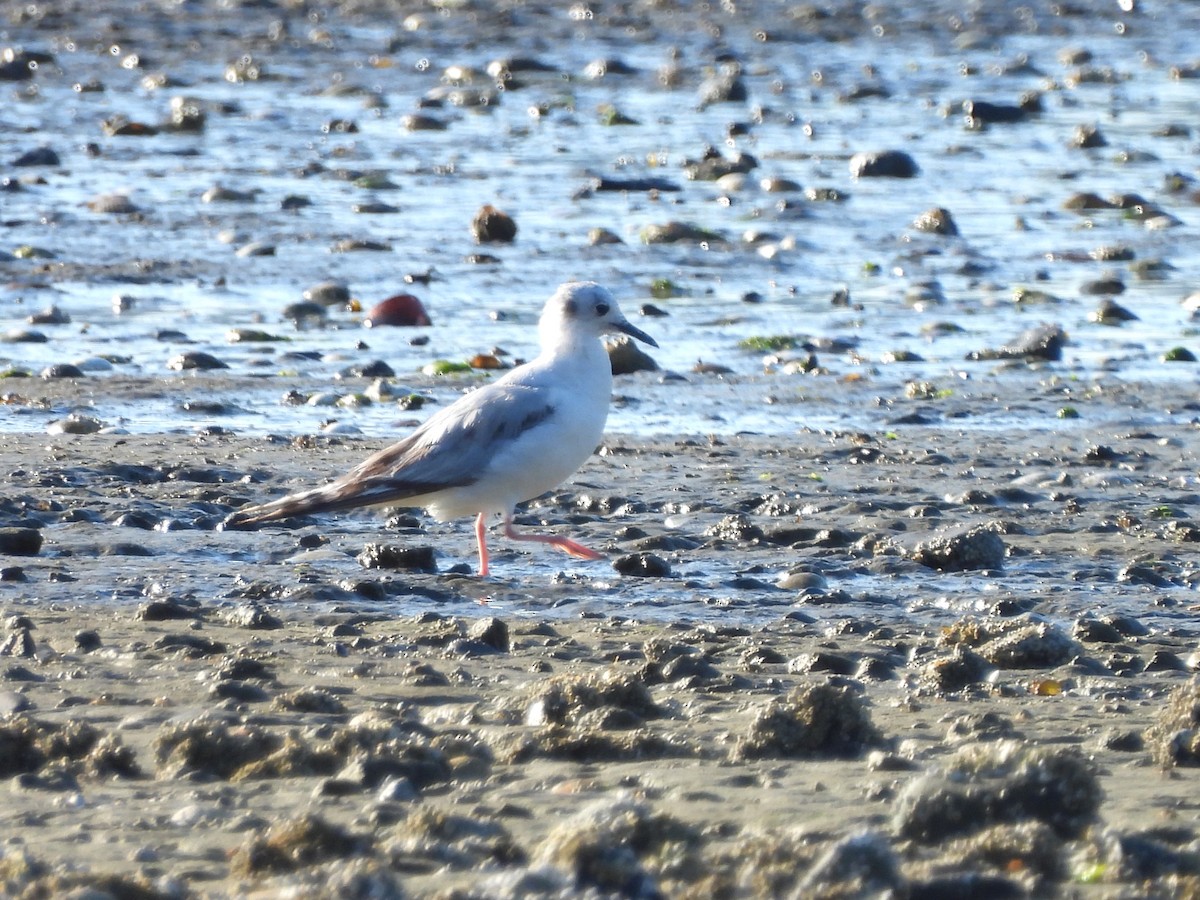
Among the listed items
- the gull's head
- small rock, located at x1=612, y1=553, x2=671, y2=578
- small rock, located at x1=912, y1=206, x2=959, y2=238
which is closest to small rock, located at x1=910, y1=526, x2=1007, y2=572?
small rock, located at x1=612, y1=553, x2=671, y2=578

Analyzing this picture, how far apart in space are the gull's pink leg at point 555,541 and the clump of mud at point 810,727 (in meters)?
2.06

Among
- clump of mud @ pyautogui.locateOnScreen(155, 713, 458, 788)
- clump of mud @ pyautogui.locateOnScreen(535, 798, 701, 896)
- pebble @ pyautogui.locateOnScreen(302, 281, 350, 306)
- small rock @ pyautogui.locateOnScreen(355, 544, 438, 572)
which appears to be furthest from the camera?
pebble @ pyautogui.locateOnScreen(302, 281, 350, 306)

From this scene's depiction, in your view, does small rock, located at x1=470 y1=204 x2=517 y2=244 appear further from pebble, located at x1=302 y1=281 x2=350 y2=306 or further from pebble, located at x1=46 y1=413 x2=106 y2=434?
pebble, located at x1=46 y1=413 x2=106 y2=434

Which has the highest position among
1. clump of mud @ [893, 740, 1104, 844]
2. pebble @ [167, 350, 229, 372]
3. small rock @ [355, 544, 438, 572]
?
pebble @ [167, 350, 229, 372]

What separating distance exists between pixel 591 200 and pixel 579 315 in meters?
7.07

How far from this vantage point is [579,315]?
6840 millimetres

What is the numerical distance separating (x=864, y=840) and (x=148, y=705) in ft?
5.82

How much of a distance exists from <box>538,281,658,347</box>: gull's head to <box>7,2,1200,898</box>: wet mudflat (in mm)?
555

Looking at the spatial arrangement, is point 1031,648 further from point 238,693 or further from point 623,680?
point 238,693

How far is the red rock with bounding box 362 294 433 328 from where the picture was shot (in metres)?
10.1

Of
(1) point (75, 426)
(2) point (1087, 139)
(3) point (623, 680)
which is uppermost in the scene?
(2) point (1087, 139)

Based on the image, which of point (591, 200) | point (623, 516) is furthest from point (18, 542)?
point (591, 200)

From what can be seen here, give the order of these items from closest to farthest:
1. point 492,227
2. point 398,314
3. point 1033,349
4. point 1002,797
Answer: point 1002,797, point 1033,349, point 398,314, point 492,227

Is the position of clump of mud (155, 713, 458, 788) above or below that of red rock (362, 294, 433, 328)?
below
